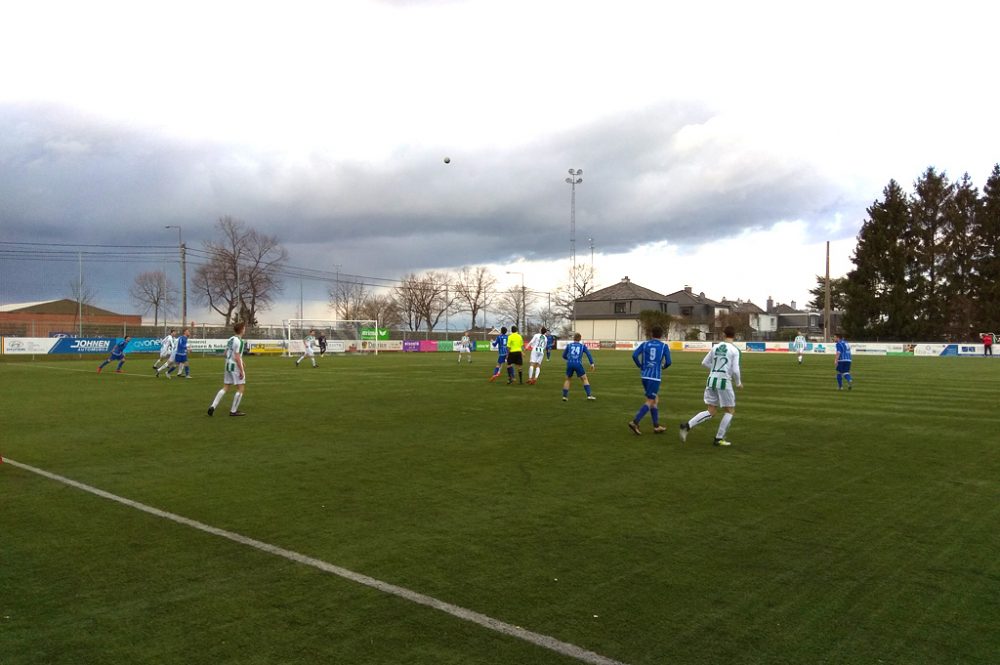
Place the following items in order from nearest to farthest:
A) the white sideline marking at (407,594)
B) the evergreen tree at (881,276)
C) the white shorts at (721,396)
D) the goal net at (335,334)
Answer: the white sideline marking at (407,594), the white shorts at (721,396), the goal net at (335,334), the evergreen tree at (881,276)

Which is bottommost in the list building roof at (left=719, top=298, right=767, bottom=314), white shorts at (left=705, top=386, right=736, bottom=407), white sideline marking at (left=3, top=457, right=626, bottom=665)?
white sideline marking at (left=3, top=457, right=626, bottom=665)

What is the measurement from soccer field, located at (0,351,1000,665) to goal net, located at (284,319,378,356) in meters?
38.2

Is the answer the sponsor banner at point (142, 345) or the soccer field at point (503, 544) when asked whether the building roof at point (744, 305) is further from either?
the soccer field at point (503, 544)

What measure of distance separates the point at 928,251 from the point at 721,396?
69.7m

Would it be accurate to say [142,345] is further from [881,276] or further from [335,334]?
[881,276]

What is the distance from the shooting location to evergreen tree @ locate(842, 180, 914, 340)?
2616 inches

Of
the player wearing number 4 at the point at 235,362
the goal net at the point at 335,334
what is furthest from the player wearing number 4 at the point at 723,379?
the goal net at the point at 335,334

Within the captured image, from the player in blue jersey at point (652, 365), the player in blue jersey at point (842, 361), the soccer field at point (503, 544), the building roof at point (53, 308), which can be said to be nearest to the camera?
the soccer field at point (503, 544)

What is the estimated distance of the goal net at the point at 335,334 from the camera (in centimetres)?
5028

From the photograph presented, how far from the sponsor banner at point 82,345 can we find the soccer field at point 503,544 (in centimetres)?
3346

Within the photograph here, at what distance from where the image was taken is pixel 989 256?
6581 cm

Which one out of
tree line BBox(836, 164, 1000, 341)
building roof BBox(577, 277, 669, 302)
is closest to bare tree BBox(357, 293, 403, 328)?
building roof BBox(577, 277, 669, 302)

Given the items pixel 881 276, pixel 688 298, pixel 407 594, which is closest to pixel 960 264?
pixel 881 276

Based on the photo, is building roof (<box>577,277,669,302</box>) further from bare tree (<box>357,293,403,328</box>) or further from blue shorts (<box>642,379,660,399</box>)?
blue shorts (<box>642,379,660,399</box>)
